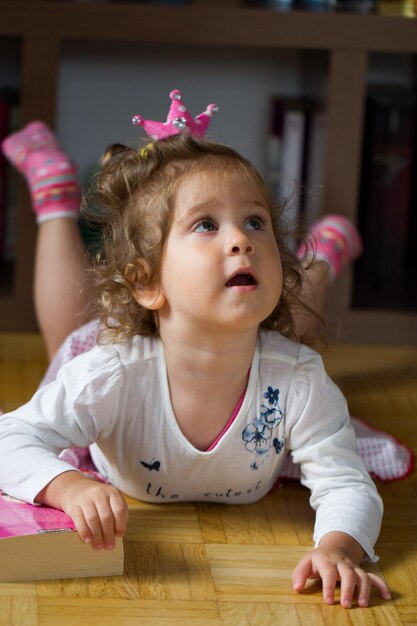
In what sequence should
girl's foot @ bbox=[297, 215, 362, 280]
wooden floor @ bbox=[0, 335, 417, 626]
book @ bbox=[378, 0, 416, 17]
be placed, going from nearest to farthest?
wooden floor @ bbox=[0, 335, 417, 626] < girl's foot @ bbox=[297, 215, 362, 280] < book @ bbox=[378, 0, 416, 17]

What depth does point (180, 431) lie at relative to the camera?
1073 mm

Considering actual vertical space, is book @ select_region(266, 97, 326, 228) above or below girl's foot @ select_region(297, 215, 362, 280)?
above

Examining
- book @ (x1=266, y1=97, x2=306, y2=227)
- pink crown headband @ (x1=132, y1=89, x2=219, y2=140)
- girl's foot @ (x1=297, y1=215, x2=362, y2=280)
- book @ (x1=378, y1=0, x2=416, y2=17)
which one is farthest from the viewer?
book @ (x1=266, y1=97, x2=306, y2=227)

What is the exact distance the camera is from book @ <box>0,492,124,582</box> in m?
0.92

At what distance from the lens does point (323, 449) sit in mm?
1059

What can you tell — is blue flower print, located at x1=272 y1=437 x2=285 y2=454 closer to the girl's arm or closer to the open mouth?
the girl's arm

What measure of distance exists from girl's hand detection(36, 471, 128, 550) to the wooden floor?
0.14 ft

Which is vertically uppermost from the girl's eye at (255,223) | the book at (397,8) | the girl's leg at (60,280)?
the book at (397,8)

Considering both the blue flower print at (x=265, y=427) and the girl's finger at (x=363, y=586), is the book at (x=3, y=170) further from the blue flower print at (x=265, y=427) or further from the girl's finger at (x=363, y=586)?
the girl's finger at (x=363, y=586)

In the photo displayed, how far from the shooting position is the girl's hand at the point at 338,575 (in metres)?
0.92

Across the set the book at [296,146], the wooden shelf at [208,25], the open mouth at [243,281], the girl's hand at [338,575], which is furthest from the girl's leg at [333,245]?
the girl's hand at [338,575]

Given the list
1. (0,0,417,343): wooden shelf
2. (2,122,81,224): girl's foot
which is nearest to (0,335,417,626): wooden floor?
(2,122,81,224): girl's foot

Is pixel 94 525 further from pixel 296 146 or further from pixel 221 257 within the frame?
pixel 296 146

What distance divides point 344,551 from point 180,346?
257mm
